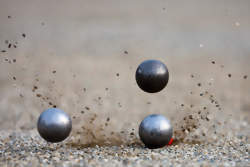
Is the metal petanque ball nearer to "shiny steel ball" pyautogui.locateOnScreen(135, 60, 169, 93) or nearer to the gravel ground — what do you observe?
the gravel ground

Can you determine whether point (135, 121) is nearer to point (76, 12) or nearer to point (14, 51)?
point (14, 51)

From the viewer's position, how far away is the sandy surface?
9023 millimetres

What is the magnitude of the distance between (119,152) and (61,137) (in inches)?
53.2

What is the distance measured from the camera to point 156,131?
8.42m

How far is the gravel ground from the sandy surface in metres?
0.02

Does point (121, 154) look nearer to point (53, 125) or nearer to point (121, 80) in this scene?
point (53, 125)

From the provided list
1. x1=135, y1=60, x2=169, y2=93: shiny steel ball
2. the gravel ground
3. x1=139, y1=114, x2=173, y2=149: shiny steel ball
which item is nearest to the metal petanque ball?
the gravel ground

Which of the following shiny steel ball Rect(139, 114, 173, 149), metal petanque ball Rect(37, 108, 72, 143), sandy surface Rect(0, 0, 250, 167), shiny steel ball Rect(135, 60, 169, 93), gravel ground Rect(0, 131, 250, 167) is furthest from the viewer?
sandy surface Rect(0, 0, 250, 167)

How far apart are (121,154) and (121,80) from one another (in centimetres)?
1028

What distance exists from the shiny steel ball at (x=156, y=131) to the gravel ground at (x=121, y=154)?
271 mm

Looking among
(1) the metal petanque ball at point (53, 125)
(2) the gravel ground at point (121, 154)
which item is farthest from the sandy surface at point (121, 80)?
(1) the metal petanque ball at point (53, 125)

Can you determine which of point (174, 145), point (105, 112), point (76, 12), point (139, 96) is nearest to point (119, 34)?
point (76, 12)

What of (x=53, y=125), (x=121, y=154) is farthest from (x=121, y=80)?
(x=53, y=125)

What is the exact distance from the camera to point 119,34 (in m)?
27.8
